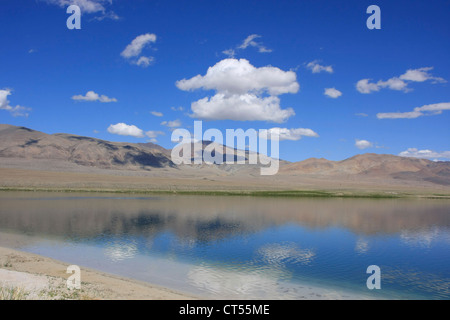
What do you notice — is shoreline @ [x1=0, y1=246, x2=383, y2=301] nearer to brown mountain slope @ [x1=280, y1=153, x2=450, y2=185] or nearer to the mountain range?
the mountain range

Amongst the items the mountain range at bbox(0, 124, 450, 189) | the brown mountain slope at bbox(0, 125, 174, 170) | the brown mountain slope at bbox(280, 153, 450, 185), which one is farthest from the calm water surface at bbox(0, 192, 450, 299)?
the brown mountain slope at bbox(280, 153, 450, 185)

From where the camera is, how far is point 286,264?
16.4 metres

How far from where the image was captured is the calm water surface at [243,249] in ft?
44.3

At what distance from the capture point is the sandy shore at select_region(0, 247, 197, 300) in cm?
944

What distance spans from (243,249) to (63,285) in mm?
10701

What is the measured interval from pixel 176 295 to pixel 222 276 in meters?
3.29

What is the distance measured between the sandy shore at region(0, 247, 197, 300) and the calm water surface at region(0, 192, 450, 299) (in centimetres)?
121

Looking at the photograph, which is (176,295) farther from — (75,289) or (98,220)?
(98,220)

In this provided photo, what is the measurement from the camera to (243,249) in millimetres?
19359
